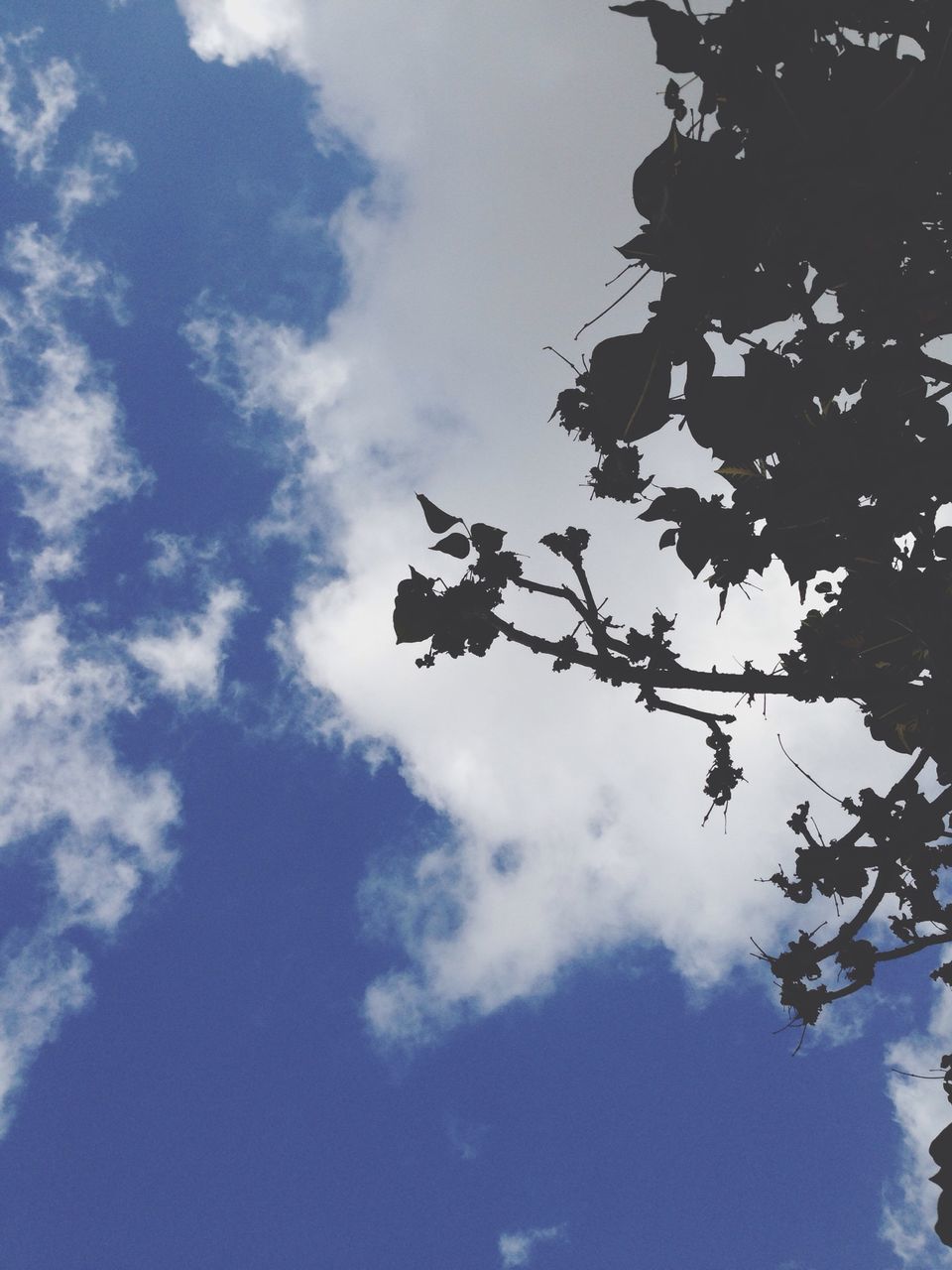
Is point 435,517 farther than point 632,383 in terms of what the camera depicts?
Yes

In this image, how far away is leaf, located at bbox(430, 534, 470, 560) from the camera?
15.3 feet

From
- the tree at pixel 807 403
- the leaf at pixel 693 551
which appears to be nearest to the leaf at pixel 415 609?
the tree at pixel 807 403

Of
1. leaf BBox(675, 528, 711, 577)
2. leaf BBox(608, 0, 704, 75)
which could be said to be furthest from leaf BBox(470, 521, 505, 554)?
leaf BBox(608, 0, 704, 75)

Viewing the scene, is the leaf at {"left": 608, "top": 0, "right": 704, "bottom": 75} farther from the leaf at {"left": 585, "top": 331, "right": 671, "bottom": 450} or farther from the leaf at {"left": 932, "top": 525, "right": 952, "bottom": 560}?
the leaf at {"left": 932, "top": 525, "right": 952, "bottom": 560}

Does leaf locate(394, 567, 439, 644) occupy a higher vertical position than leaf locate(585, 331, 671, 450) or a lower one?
higher

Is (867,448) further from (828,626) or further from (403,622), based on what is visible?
(403,622)

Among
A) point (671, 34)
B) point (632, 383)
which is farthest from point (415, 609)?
point (671, 34)

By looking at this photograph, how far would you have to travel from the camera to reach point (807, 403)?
4.01 meters

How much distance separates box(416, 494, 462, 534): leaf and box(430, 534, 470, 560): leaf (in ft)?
0.29

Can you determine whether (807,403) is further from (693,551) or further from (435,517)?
(435,517)

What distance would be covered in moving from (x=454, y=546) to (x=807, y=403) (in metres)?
2.07

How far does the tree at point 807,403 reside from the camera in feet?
9.96

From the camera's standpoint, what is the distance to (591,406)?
3.82 metres

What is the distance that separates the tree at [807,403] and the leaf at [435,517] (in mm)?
12
